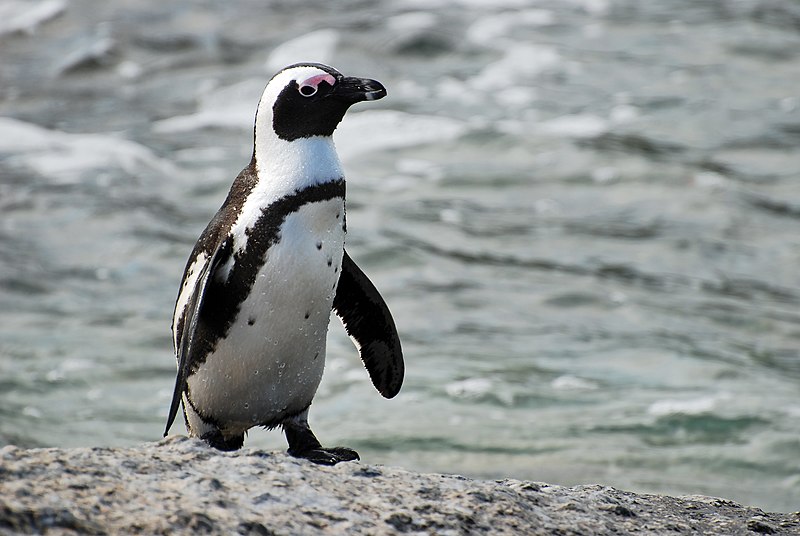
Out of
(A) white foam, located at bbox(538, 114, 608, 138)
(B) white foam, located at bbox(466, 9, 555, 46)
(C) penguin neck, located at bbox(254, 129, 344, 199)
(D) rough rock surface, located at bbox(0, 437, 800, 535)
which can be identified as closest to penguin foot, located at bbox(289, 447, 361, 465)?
(D) rough rock surface, located at bbox(0, 437, 800, 535)

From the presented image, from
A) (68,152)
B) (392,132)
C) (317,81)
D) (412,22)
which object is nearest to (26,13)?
(68,152)

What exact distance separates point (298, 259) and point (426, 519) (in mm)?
958

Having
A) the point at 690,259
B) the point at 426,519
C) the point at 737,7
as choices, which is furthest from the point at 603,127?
the point at 426,519

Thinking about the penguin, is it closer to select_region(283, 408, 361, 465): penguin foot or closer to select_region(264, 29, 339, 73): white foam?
select_region(283, 408, 361, 465): penguin foot

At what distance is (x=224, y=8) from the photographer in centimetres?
1516

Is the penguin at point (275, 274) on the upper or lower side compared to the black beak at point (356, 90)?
lower

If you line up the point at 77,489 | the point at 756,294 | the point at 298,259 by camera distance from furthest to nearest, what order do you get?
the point at 756,294, the point at 298,259, the point at 77,489

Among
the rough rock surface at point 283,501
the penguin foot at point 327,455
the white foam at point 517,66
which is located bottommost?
the rough rock surface at point 283,501

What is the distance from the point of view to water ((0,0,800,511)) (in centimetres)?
762

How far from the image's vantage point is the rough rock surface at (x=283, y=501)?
241cm

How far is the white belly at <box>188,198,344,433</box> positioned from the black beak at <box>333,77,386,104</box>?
294mm

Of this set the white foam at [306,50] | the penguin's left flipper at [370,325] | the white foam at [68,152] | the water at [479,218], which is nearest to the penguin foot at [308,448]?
the penguin's left flipper at [370,325]

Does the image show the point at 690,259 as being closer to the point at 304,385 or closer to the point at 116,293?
the point at 116,293

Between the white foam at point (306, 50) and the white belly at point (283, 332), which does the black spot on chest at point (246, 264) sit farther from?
the white foam at point (306, 50)
